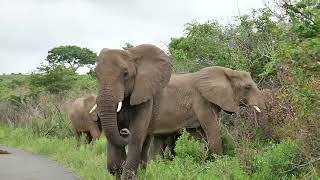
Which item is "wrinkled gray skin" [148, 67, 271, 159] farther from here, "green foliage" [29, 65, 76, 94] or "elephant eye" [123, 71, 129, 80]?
"green foliage" [29, 65, 76, 94]

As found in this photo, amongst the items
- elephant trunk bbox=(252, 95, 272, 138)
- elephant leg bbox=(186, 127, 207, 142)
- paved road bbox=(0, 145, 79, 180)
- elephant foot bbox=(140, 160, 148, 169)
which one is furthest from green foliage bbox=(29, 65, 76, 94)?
elephant foot bbox=(140, 160, 148, 169)

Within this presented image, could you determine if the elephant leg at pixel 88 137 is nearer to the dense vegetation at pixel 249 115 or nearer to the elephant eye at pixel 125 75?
the dense vegetation at pixel 249 115

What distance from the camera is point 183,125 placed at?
468 inches

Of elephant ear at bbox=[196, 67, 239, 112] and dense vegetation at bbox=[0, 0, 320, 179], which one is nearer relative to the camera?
dense vegetation at bbox=[0, 0, 320, 179]

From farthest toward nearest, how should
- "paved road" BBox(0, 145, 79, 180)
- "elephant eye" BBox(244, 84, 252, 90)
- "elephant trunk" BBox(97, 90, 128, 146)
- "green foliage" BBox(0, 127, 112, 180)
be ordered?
"elephant eye" BBox(244, 84, 252, 90) → "paved road" BBox(0, 145, 79, 180) → "green foliage" BBox(0, 127, 112, 180) → "elephant trunk" BBox(97, 90, 128, 146)

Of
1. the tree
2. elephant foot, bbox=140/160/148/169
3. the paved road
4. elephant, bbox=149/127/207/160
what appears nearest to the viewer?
elephant foot, bbox=140/160/148/169

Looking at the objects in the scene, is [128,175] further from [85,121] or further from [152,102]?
[85,121]

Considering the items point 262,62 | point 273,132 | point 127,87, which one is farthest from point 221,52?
point 127,87

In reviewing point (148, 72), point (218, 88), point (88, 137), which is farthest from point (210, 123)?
point (88, 137)

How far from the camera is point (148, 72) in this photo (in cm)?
855

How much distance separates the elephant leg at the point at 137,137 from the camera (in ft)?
26.8

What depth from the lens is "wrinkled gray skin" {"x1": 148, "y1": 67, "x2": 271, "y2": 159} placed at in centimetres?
1162

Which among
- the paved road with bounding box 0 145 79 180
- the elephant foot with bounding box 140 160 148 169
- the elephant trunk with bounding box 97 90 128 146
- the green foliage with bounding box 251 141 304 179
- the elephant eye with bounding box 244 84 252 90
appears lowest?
the paved road with bounding box 0 145 79 180

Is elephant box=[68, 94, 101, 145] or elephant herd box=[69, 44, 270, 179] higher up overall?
elephant herd box=[69, 44, 270, 179]
